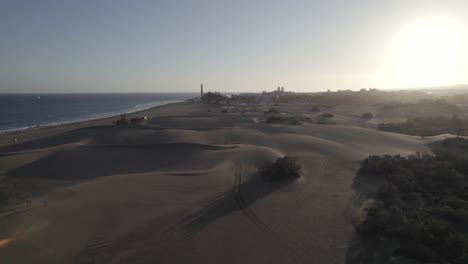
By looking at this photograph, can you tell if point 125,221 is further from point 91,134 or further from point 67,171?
point 91,134

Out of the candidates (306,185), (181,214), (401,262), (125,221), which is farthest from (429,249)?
(125,221)

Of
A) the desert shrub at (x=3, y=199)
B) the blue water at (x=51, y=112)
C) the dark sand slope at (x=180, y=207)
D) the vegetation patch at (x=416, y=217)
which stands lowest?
the blue water at (x=51, y=112)

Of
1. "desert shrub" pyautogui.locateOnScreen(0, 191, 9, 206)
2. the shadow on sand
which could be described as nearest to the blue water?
"desert shrub" pyautogui.locateOnScreen(0, 191, 9, 206)

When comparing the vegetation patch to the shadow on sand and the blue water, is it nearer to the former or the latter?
the shadow on sand

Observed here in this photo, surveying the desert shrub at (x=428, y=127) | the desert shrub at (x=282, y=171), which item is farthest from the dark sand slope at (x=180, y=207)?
the desert shrub at (x=428, y=127)

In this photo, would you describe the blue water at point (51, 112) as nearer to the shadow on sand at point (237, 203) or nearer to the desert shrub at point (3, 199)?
the desert shrub at point (3, 199)

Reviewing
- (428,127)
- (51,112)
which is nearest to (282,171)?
(428,127)

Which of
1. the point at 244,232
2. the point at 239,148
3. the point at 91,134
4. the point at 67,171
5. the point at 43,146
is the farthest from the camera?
the point at 91,134

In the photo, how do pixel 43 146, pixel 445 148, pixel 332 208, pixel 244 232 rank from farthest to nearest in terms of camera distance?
pixel 43 146 < pixel 445 148 < pixel 332 208 < pixel 244 232
